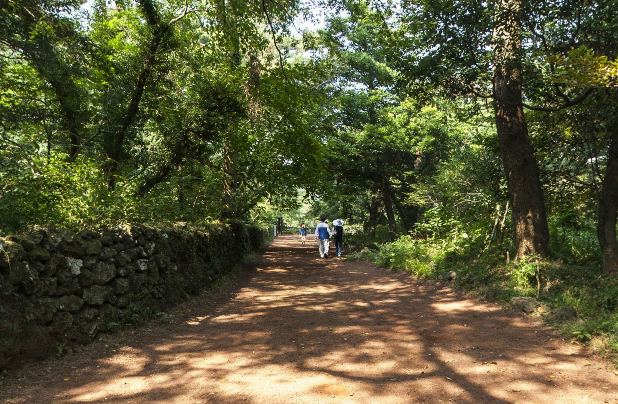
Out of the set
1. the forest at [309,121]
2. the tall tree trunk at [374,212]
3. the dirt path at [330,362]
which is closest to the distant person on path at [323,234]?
the forest at [309,121]

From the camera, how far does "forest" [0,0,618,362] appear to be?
5961mm

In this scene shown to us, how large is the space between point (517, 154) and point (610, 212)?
195 centimetres

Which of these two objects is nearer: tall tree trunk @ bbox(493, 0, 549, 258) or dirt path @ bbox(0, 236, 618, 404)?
dirt path @ bbox(0, 236, 618, 404)

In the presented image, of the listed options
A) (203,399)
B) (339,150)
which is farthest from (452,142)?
(203,399)

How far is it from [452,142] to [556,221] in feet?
30.1

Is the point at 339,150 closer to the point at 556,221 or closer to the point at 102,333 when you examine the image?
the point at 556,221

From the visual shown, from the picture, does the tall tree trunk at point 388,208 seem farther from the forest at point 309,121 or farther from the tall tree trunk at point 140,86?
the tall tree trunk at point 140,86

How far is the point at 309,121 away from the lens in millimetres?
15805

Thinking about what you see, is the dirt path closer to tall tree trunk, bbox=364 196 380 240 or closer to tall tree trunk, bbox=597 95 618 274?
tall tree trunk, bbox=597 95 618 274

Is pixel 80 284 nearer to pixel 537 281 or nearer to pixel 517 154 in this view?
pixel 537 281

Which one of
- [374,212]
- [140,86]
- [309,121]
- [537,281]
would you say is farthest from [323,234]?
[537,281]

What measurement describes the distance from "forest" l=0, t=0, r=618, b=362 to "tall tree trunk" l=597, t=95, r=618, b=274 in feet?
0.08

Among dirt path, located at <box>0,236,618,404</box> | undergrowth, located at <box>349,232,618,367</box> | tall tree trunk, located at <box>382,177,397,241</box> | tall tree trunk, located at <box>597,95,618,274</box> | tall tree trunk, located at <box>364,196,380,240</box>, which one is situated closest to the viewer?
dirt path, located at <box>0,236,618,404</box>

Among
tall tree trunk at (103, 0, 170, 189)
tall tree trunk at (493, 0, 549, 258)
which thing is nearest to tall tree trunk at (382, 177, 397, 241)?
tall tree trunk at (493, 0, 549, 258)
